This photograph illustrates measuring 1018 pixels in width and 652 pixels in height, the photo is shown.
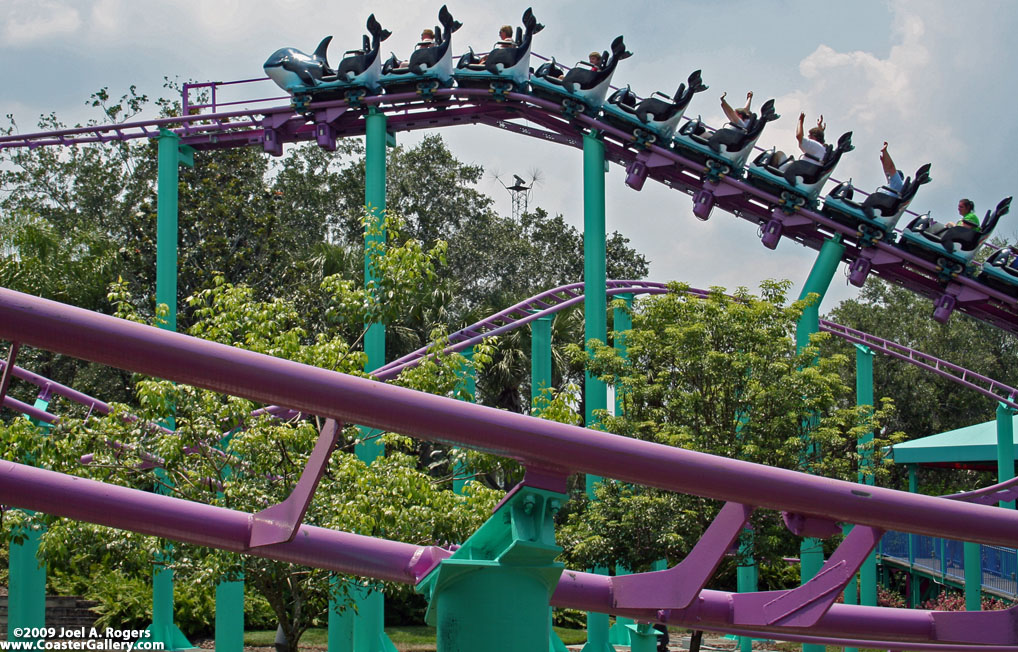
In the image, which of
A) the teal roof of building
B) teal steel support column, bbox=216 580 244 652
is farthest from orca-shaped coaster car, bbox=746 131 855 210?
teal steel support column, bbox=216 580 244 652

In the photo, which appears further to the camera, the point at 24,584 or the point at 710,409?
the point at 24,584

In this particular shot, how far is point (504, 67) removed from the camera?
49.4 feet

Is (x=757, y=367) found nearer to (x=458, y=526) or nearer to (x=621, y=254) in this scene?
(x=458, y=526)

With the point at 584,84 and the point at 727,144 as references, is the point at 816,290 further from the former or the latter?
the point at 584,84

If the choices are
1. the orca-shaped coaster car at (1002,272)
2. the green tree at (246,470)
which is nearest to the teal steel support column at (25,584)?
the green tree at (246,470)

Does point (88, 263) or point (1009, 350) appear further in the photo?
point (1009, 350)

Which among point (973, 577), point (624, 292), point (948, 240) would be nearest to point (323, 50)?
point (624, 292)

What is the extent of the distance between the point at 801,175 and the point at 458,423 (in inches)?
520

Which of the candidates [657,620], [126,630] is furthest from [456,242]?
[657,620]

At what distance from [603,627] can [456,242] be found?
64.3 ft

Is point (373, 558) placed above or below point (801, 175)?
below

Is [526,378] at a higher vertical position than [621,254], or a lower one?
lower

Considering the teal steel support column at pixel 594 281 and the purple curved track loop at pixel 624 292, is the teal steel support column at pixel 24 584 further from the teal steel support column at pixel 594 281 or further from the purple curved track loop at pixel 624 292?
the teal steel support column at pixel 594 281

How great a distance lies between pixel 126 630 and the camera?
15930 millimetres
